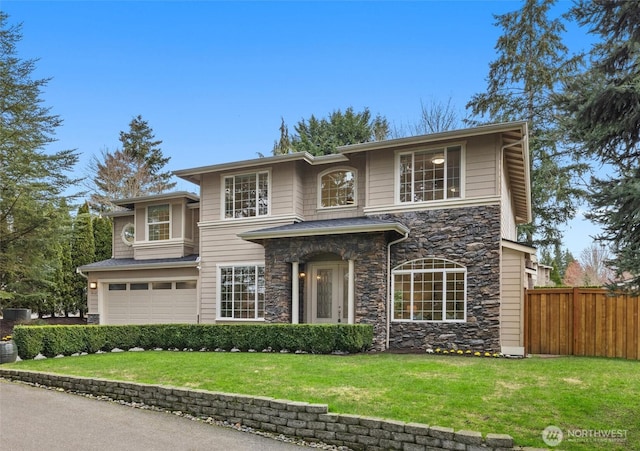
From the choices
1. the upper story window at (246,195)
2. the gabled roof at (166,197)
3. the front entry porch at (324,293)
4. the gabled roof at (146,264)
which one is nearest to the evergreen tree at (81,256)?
the gabled roof at (146,264)

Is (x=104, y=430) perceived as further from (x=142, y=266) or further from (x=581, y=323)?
(x=142, y=266)

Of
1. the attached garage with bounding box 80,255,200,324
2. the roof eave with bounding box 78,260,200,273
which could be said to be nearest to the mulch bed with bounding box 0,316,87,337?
the attached garage with bounding box 80,255,200,324

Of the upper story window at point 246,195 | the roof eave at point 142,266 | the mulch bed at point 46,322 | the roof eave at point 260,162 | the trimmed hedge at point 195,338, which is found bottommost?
the mulch bed at point 46,322

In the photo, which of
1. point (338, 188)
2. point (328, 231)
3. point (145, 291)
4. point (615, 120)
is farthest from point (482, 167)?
point (145, 291)

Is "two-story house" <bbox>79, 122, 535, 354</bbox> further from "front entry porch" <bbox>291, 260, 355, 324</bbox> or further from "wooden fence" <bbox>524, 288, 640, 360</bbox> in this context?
"wooden fence" <bbox>524, 288, 640, 360</bbox>

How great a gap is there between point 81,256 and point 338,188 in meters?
14.8

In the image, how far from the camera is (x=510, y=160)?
40.2ft

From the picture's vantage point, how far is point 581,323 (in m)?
9.99

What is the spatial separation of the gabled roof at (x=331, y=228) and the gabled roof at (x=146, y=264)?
348 cm

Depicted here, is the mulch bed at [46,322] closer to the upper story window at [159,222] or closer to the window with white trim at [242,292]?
the upper story window at [159,222]

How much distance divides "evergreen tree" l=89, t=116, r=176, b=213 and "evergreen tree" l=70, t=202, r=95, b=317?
8.42 metres

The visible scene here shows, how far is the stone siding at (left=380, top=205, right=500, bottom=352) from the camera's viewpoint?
414 inches

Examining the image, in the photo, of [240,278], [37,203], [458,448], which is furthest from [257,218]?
[458,448]

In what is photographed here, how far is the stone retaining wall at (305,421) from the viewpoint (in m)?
4.25
